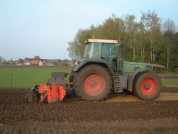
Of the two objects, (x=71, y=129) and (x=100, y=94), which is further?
(x=100, y=94)

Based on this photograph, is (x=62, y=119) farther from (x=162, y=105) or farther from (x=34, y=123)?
(x=162, y=105)

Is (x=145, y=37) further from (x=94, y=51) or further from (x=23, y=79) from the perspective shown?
(x=94, y=51)

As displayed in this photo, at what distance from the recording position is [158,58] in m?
34.4

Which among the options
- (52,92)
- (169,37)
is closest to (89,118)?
(52,92)

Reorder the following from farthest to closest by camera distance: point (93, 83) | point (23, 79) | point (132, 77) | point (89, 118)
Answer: point (23, 79)
point (132, 77)
point (93, 83)
point (89, 118)

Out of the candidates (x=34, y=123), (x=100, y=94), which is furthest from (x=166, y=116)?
(x=34, y=123)

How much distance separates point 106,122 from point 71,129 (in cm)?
98

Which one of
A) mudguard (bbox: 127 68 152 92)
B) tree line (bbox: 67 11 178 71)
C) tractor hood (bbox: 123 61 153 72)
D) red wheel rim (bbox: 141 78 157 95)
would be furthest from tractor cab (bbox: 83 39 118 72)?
tree line (bbox: 67 11 178 71)

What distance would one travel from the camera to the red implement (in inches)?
247

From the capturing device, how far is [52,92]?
6289 mm

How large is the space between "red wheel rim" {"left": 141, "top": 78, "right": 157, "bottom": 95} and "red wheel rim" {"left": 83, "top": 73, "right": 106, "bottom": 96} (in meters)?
1.82

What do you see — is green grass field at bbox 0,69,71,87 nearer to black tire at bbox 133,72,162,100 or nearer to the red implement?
the red implement

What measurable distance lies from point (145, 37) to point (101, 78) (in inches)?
1003

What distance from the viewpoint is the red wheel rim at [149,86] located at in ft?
24.0
